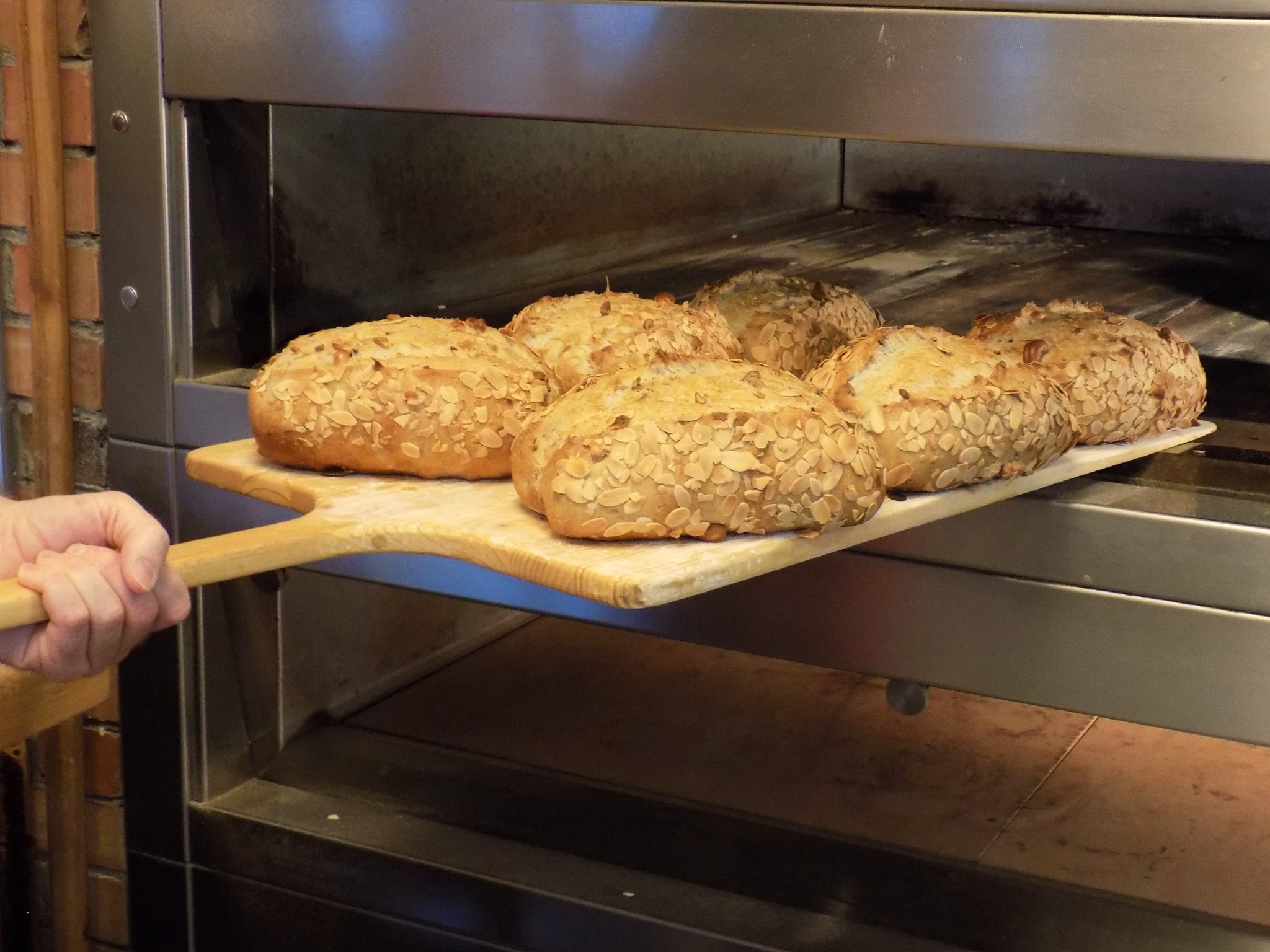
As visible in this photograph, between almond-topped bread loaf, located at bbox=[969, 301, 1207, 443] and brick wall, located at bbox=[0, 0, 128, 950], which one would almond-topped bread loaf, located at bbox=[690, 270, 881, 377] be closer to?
almond-topped bread loaf, located at bbox=[969, 301, 1207, 443]

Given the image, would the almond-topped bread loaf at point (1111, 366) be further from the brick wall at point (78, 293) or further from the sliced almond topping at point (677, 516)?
the brick wall at point (78, 293)

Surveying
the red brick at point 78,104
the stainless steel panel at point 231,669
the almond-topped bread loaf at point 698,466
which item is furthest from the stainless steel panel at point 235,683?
the almond-topped bread loaf at point 698,466

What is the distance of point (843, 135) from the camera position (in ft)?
3.70

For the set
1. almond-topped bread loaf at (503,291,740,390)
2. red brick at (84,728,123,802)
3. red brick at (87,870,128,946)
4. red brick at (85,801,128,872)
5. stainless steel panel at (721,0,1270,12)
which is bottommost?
red brick at (87,870,128,946)

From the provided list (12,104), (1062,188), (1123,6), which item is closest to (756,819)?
(1123,6)

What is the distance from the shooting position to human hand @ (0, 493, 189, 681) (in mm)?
833

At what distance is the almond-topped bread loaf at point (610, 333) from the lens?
3.92ft

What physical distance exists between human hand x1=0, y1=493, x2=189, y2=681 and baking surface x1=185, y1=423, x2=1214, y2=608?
0.07 metres

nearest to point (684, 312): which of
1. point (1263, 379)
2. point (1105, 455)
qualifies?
point (1105, 455)

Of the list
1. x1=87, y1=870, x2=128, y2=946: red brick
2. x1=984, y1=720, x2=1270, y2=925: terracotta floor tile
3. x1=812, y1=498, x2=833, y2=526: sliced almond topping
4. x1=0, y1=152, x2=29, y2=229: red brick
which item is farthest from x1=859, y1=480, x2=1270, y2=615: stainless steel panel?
x1=87, y1=870, x2=128, y2=946: red brick

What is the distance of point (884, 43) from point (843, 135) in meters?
0.07

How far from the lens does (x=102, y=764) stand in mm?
1700

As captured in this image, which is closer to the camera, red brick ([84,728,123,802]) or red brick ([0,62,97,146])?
red brick ([0,62,97,146])

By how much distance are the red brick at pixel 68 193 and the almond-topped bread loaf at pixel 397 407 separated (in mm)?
504
